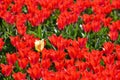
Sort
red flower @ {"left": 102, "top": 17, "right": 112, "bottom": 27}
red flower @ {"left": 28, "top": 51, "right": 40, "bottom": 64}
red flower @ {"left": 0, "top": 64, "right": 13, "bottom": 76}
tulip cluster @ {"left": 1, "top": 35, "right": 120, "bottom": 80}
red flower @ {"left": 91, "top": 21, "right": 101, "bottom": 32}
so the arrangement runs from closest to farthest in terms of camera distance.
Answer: tulip cluster @ {"left": 1, "top": 35, "right": 120, "bottom": 80}
red flower @ {"left": 0, "top": 64, "right": 13, "bottom": 76}
red flower @ {"left": 28, "top": 51, "right": 40, "bottom": 64}
red flower @ {"left": 91, "top": 21, "right": 101, "bottom": 32}
red flower @ {"left": 102, "top": 17, "right": 112, "bottom": 27}

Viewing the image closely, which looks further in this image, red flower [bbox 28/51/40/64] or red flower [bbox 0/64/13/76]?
red flower [bbox 28/51/40/64]

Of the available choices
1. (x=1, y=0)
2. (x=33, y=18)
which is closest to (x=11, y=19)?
(x=33, y=18)

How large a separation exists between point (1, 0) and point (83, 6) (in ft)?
4.38

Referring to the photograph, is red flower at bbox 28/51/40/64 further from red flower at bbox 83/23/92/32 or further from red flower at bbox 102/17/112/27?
red flower at bbox 102/17/112/27

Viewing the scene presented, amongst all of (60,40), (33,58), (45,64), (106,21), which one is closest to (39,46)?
(60,40)

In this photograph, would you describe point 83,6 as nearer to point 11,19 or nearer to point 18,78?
point 11,19

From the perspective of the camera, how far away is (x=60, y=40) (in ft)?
15.2

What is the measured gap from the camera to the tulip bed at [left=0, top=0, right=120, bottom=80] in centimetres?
401

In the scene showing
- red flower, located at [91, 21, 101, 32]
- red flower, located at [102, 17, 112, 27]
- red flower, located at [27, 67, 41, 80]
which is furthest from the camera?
red flower, located at [102, 17, 112, 27]

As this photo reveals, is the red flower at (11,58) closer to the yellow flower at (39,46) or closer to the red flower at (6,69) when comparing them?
the red flower at (6,69)

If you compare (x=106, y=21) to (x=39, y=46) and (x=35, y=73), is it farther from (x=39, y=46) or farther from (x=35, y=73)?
(x=35, y=73)

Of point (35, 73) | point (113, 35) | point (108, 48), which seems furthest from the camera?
point (113, 35)

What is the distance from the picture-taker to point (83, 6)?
227 inches

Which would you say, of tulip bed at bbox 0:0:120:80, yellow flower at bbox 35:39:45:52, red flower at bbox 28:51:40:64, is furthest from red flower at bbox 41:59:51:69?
yellow flower at bbox 35:39:45:52
